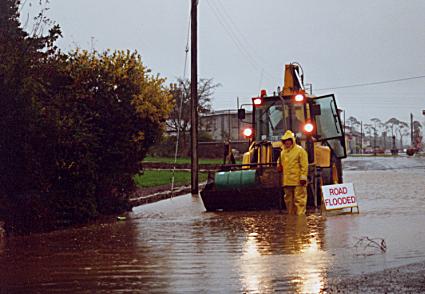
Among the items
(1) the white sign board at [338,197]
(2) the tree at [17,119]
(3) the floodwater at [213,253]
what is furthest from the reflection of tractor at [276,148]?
(2) the tree at [17,119]

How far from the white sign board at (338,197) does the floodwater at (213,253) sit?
34cm

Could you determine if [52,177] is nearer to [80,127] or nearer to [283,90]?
[80,127]

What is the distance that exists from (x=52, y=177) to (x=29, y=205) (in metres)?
1.03

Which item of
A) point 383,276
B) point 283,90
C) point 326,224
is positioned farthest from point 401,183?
point 383,276

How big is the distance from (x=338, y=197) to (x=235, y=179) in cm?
243

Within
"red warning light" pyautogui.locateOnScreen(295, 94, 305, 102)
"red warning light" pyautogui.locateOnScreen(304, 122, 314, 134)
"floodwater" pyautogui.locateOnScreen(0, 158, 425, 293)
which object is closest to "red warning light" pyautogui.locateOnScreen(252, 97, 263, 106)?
"red warning light" pyautogui.locateOnScreen(295, 94, 305, 102)

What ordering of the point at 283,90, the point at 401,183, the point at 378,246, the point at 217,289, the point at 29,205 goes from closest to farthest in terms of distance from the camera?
1. the point at 217,289
2. the point at 378,246
3. the point at 29,205
4. the point at 283,90
5. the point at 401,183

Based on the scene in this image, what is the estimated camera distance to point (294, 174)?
15227 mm

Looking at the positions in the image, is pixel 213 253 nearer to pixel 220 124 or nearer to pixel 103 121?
pixel 103 121

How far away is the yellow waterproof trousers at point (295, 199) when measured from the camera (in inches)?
594

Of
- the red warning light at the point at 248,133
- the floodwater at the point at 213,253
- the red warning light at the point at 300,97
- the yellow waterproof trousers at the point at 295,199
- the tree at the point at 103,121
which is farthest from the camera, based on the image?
the red warning light at the point at 248,133

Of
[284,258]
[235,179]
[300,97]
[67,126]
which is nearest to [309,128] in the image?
[300,97]

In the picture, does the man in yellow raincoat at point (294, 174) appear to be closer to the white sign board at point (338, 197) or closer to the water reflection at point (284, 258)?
the white sign board at point (338, 197)

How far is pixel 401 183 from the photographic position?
2614 cm
